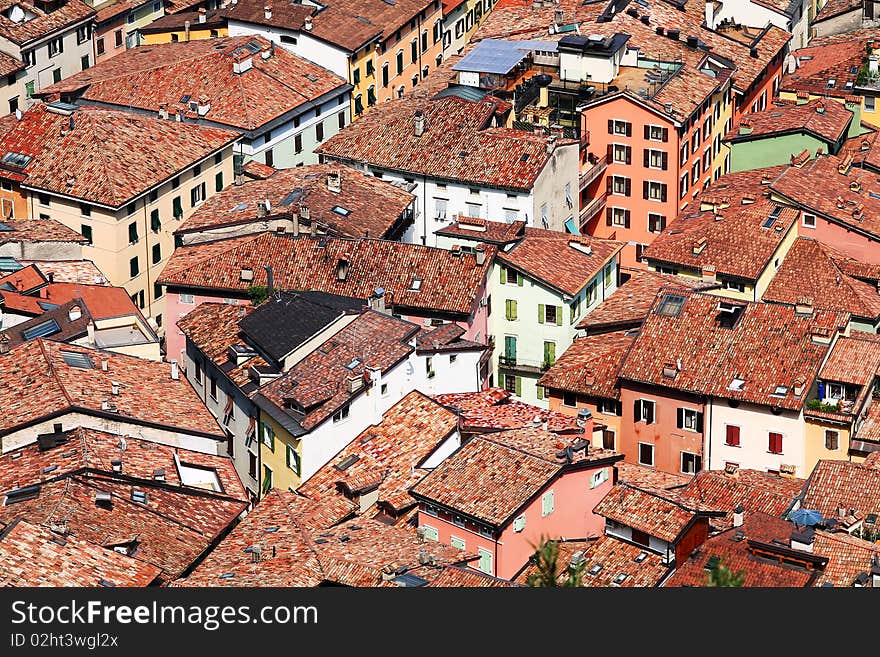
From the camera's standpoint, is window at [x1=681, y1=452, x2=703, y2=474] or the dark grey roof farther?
window at [x1=681, y1=452, x2=703, y2=474]

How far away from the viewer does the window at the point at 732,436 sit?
276 ft

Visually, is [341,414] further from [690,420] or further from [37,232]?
[37,232]

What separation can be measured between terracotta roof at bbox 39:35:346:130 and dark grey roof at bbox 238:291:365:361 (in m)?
26.5

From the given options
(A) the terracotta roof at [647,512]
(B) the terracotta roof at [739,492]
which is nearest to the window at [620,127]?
(B) the terracotta roof at [739,492]

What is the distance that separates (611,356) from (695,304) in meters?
4.81

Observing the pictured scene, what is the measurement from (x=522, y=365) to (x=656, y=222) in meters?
21.4

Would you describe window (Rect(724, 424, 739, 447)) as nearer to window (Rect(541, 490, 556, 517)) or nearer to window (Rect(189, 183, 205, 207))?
window (Rect(541, 490, 556, 517))

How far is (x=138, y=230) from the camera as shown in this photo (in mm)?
98938

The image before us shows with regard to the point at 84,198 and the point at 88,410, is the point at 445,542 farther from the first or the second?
the point at 84,198

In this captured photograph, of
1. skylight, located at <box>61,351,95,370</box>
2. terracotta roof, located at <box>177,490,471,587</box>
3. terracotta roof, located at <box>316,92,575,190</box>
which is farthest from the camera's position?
terracotta roof, located at <box>316,92,575,190</box>

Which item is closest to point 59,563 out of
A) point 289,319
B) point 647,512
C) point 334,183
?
point 289,319

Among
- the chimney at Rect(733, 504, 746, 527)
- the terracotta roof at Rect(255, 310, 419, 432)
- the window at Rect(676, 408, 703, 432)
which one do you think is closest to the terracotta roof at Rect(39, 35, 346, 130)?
the terracotta roof at Rect(255, 310, 419, 432)

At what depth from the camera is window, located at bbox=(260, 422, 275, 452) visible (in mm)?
79875

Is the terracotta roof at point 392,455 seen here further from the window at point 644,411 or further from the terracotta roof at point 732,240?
the terracotta roof at point 732,240
